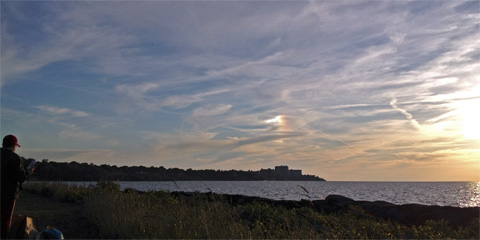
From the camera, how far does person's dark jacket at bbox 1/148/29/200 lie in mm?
7938

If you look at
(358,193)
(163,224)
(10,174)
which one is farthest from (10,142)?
(358,193)

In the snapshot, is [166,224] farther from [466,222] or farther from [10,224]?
[466,222]

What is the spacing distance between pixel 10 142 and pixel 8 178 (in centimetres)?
72

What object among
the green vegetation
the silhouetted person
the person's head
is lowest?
the green vegetation

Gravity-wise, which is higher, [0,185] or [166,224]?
[0,185]

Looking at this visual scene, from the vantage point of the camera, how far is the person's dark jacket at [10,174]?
26.0ft

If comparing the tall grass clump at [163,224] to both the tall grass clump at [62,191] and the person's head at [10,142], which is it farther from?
the tall grass clump at [62,191]

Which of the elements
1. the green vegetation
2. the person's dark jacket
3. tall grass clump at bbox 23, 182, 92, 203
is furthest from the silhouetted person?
tall grass clump at bbox 23, 182, 92, 203

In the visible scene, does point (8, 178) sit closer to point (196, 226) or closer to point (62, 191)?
point (196, 226)

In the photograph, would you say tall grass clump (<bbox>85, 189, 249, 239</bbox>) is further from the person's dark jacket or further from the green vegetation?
the person's dark jacket

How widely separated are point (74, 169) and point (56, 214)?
7425 cm

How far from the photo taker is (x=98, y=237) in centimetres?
1015

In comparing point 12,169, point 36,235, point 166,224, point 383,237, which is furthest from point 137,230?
point 383,237

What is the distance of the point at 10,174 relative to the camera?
315 inches
